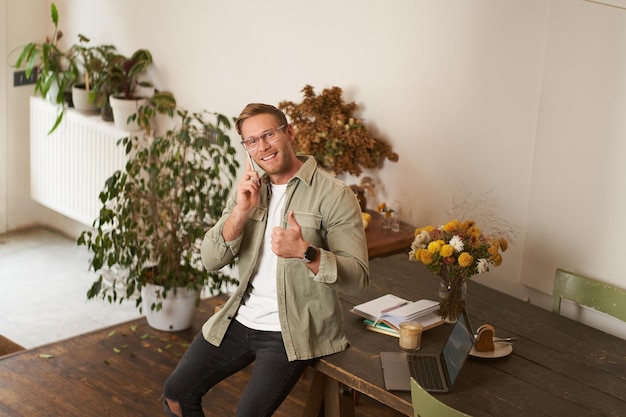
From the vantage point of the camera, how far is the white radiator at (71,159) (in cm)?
610

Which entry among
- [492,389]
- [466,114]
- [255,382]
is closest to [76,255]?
[466,114]

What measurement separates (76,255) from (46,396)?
2.29 meters

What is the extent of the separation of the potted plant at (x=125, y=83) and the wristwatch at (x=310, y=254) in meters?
3.13

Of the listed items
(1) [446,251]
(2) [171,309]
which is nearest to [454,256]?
(1) [446,251]

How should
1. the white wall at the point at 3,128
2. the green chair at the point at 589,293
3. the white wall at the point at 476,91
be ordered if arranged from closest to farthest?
the green chair at the point at 589,293 → the white wall at the point at 476,91 → the white wall at the point at 3,128

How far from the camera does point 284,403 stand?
4.24m

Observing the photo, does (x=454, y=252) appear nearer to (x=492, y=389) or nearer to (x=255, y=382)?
(x=492, y=389)

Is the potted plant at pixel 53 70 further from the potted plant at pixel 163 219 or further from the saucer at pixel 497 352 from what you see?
the saucer at pixel 497 352

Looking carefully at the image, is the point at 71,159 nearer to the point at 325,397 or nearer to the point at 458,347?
the point at 325,397

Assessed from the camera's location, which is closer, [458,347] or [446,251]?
[458,347]

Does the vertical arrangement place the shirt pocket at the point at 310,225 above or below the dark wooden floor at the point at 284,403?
above

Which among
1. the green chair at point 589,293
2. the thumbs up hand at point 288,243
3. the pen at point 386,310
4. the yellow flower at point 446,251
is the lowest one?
the pen at point 386,310

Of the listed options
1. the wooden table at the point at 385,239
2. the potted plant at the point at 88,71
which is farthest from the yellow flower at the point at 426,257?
the potted plant at the point at 88,71

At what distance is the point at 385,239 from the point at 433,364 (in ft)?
→ 4.31
